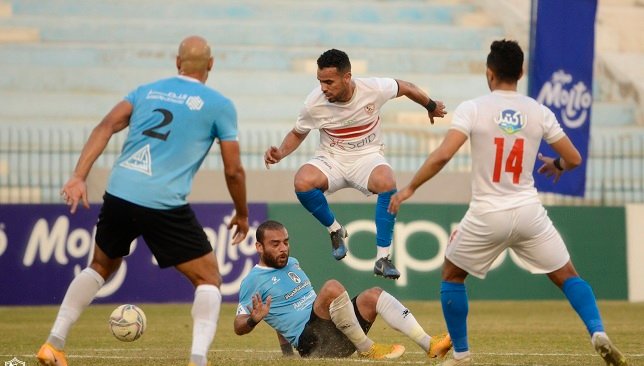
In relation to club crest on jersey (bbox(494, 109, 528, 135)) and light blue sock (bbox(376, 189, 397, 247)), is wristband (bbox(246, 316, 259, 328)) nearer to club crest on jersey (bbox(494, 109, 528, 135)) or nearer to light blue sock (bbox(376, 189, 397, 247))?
light blue sock (bbox(376, 189, 397, 247))

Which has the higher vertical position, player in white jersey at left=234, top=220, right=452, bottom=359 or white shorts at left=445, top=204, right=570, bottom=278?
white shorts at left=445, top=204, right=570, bottom=278

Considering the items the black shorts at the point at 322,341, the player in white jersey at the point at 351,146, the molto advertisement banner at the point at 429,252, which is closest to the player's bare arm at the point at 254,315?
the black shorts at the point at 322,341

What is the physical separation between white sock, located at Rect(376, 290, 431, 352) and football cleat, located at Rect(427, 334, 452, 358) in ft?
0.14

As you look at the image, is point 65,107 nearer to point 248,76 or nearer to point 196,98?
point 248,76

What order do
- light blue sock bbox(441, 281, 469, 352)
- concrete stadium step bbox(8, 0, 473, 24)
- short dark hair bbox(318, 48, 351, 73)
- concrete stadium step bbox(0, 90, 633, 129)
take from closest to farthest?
light blue sock bbox(441, 281, 469, 352)
short dark hair bbox(318, 48, 351, 73)
concrete stadium step bbox(0, 90, 633, 129)
concrete stadium step bbox(8, 0, 473, 24)

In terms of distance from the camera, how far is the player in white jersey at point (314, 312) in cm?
1039

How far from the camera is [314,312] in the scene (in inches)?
419

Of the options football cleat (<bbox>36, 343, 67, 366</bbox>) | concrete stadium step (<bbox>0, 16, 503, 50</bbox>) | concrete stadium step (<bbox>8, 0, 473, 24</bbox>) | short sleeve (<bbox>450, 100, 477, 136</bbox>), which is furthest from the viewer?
concrete stadium step (<bbox>8, 0, 473, 24</bbox>)

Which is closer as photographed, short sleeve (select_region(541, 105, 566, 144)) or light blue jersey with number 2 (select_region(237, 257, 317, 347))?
short sleeve (select_region(541, 105, 566, 144))

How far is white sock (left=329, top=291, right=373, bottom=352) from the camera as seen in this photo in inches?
407

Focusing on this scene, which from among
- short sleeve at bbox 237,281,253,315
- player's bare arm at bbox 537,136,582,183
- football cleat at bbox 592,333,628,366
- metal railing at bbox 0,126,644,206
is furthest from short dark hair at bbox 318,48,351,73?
metal railing at bbox 0,126,644,206

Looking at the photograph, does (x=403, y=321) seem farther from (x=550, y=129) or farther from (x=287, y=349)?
(x=550, y=129)

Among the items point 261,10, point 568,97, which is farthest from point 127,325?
point 261,10

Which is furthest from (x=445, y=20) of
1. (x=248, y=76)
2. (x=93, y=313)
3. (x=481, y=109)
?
(x=481, y=109)
